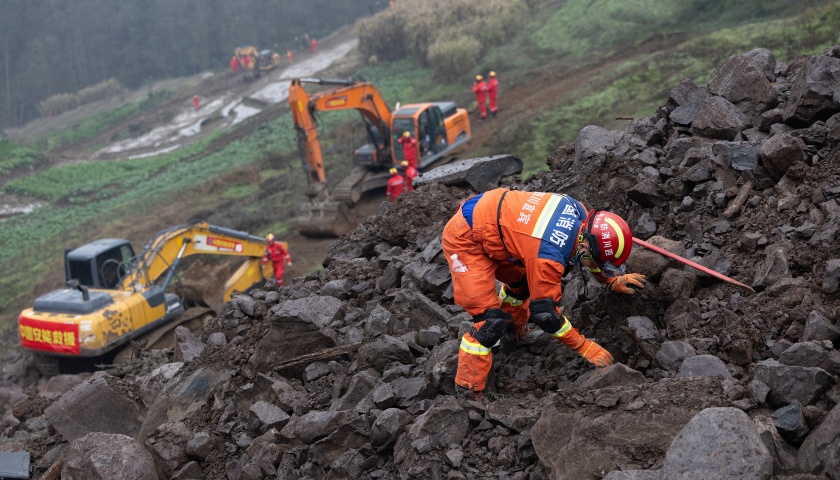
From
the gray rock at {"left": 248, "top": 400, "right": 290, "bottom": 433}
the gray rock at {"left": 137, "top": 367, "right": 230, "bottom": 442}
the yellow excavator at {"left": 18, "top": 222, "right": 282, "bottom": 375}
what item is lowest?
the yellow excavator at {"left": 18, "top": 222, "right": 282, "bottom": 375}

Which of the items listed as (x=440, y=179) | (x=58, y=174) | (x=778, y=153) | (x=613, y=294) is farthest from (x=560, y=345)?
(x=58, y=174)

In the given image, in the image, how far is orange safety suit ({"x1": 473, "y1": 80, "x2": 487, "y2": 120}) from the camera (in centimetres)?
2211

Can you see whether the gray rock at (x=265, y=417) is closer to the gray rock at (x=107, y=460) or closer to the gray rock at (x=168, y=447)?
the gray rock at (x=168, y=447)

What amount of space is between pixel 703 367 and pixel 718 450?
3.72 feet

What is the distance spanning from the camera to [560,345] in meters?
6.01

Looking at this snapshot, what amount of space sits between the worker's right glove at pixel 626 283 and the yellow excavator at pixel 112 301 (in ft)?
28.3

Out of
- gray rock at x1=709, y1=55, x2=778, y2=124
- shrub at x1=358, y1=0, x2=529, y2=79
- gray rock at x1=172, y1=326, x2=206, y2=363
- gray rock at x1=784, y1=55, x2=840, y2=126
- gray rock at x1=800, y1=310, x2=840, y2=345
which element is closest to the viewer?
gray rock at x1=800, y1=310, x2=840, y2=345

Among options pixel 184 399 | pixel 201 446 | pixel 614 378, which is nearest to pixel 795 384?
pixel 614 378

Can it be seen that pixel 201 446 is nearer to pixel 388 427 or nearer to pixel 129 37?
pixel 388 427

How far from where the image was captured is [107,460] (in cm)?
611

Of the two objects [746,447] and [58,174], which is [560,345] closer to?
[746,447]

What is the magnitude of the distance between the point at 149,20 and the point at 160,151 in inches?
1083

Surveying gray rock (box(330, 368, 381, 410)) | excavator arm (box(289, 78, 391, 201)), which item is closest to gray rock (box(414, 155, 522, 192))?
gray rock (box(330, 368, 381, 410))

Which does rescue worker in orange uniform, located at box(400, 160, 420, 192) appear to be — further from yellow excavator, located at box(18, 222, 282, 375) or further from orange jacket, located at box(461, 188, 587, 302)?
orange jacket, located at box(461, 188, 587, 302)
